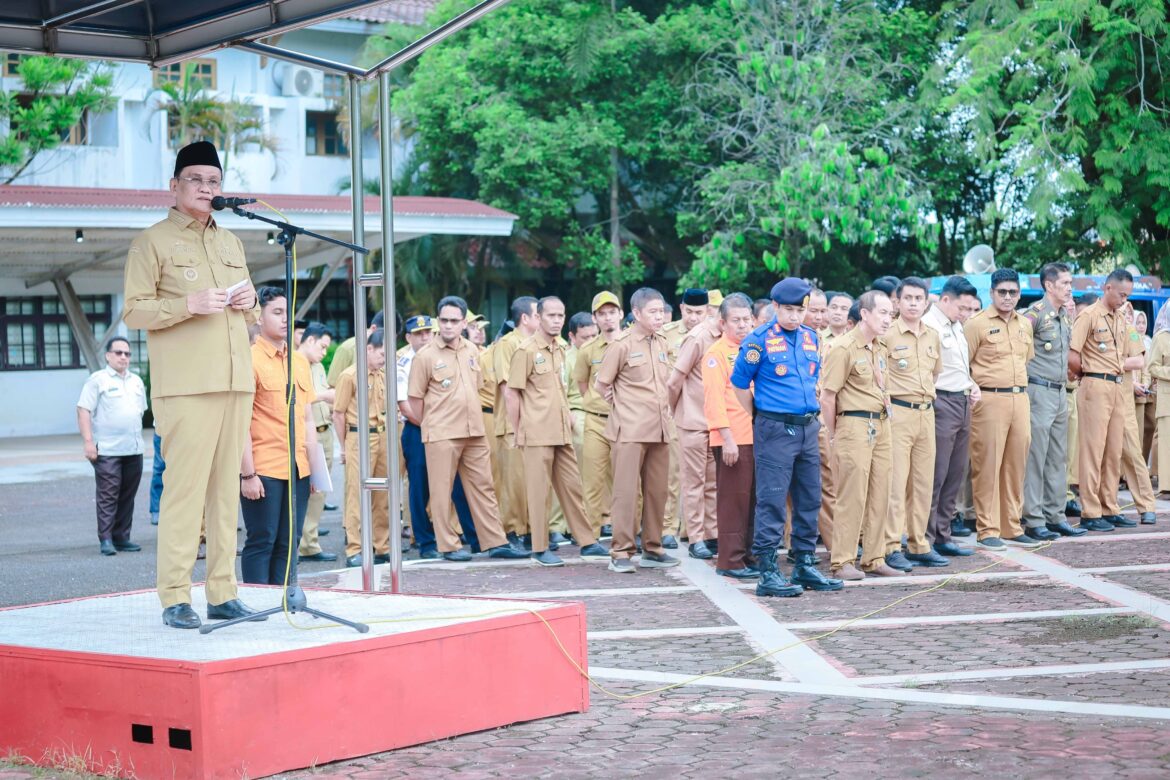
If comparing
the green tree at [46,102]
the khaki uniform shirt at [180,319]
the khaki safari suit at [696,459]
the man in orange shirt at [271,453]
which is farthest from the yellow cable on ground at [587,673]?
the green tree at [46,102]

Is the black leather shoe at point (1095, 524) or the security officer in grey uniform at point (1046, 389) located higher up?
the security officer in grey uniform at point (1046, 389)

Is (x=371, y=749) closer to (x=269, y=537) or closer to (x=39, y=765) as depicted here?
(x=39, y=765)

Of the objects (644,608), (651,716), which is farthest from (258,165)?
(651,716)

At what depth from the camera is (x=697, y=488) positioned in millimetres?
11641

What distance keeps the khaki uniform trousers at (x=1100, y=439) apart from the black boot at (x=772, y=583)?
409 cm

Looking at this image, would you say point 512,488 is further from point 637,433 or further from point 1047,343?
point 1047,343

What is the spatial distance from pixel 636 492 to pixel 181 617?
5010 mm

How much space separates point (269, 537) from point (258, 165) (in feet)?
79.2

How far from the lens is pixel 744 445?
10.3 m

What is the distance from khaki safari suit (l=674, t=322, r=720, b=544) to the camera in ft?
36.7

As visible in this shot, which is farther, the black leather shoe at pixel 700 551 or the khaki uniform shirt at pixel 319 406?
the khaki uniform shirt at pixel 319 406

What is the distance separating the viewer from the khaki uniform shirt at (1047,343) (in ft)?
38.3

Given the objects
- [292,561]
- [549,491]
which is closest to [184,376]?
[292,561]

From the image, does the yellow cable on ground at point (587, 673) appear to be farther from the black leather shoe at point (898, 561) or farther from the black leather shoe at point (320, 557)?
the black leather shoe at point (320, 557)
